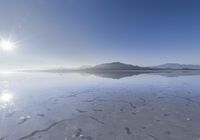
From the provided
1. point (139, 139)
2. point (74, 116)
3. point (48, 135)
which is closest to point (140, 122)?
point (139, 139)

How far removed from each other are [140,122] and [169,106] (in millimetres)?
3024

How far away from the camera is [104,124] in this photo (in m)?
5.45

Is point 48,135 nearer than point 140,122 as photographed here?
Yes

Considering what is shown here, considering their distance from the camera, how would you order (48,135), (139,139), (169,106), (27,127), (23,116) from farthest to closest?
(169,106) → (23,116) → (27,127) → (48,135) → (139,139)

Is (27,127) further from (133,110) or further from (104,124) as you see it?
(133,110)

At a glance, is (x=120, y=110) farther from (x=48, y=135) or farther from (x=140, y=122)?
(x=48, y=135)

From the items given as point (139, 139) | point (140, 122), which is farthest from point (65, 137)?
point (140, 122)

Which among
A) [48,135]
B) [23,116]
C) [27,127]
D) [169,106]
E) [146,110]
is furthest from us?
[169,106]

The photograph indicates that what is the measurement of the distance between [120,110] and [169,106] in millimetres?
2650

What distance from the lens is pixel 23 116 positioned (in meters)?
6.38

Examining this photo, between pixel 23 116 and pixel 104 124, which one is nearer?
pixel 104 124

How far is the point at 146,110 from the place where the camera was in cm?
707

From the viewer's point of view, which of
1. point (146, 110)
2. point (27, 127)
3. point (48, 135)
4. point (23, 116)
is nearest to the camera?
point (48, 135)

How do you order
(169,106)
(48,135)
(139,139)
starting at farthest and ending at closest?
(169,106)
(48,135)
(139,139)
